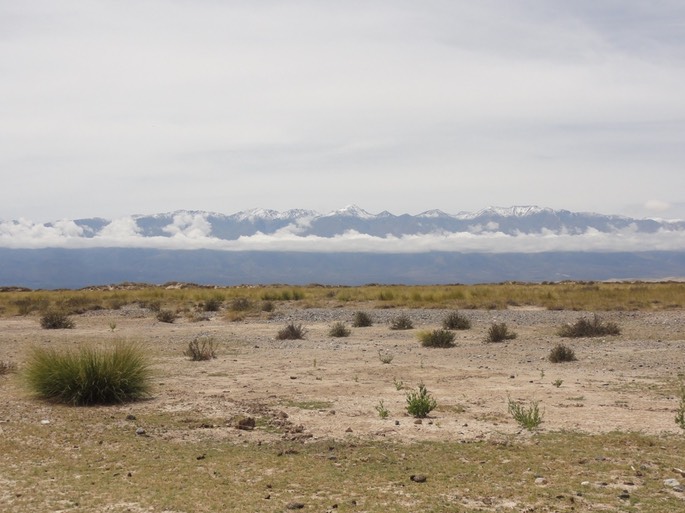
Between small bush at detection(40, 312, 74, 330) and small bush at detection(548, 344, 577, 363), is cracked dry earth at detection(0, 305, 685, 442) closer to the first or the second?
small bush at detection(548, 344, 577, 363)

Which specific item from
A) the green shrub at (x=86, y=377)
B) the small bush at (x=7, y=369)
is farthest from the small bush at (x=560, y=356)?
the small bush at (x=7, y=369)

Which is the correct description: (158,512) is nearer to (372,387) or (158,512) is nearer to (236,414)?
(236,414)

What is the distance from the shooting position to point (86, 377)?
1221cm

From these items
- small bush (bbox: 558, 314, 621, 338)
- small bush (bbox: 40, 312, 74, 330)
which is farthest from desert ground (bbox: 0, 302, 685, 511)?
small bush (bbox: 40, 312, 74, 330)

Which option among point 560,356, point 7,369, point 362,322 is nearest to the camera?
point 7,369

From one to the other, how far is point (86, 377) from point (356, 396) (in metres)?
4.79

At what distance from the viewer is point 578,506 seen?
6855 mm

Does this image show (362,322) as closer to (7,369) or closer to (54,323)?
(54,323)

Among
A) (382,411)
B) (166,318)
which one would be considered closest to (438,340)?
(382,411)

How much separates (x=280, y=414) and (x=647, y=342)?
1495 cm

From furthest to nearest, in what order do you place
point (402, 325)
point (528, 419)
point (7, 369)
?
point (402, 325), point (7, 369), point (528, 419)

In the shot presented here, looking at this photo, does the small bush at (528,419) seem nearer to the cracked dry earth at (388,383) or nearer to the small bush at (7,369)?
the cracked dry earth at (388,383)

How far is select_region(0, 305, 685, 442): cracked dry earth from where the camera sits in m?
10.4

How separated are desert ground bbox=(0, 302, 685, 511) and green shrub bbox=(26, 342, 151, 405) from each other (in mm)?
366
